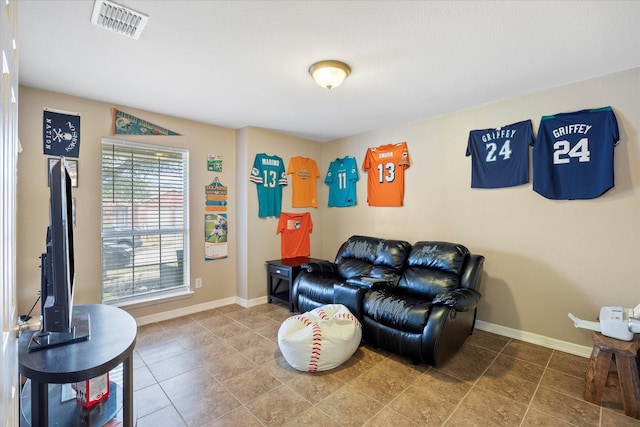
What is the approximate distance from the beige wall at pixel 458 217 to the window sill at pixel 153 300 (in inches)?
3.5

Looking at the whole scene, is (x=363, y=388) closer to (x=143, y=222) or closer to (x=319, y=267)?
(x=319, y=267)

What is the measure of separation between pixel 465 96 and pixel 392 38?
139cm

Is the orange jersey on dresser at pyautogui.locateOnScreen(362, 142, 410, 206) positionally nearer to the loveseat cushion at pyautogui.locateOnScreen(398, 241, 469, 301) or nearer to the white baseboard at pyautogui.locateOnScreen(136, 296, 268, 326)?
the loveseat cushion at pyautogui.locateOnScreen(398, 241, 469, 301)

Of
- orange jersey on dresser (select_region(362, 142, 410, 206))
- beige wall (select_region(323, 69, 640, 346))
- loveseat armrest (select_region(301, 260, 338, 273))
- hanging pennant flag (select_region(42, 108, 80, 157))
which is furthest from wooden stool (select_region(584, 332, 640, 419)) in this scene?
hanging pennant flag (select_region(42, 108, 80, 157))

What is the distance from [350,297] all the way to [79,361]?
7.02ft

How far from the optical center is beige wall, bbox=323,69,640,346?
97.5 inches

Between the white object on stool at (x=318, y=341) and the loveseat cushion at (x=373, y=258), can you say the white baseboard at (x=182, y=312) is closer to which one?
the loveseat cushion at (x=373, y=258)

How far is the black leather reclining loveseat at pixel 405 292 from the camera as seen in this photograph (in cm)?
245

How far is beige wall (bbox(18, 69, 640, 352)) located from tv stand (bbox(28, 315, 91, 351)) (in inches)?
75.4

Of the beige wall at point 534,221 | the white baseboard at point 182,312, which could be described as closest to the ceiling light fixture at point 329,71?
the beige wall at point 534,221

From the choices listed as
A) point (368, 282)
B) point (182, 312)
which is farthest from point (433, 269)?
point (182, 312)

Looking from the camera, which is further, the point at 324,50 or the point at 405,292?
the point at 405,292

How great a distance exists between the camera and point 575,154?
8.67 feet

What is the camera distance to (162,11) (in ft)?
5.73
